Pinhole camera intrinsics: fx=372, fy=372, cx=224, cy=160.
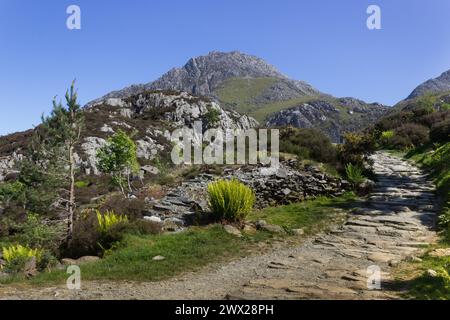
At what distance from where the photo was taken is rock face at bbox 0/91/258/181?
145 feet

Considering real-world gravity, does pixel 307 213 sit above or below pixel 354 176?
below

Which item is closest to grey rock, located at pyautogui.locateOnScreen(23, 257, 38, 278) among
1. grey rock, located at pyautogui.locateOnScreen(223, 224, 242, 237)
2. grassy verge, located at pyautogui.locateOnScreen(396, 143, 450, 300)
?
grey rock, located at pyautogui.locateOnScreen(223, 224, 242, 237)

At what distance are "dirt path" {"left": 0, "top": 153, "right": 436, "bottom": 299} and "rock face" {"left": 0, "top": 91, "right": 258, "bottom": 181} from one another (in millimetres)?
32004

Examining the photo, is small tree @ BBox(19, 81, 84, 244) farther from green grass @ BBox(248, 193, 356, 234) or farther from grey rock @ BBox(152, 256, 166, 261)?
green grass @ BBox(248, 193, 356, 234)

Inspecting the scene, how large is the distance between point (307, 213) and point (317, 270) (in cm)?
506

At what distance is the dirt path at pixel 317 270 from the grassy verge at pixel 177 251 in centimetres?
45

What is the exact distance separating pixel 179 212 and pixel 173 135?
46.8 m

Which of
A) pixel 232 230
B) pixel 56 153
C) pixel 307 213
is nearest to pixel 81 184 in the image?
pixel 56 153

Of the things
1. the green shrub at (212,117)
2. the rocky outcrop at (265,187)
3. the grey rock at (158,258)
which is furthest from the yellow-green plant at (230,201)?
the green shrub at (212,117)

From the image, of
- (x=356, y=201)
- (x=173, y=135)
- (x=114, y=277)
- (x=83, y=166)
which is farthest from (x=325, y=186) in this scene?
(x=173, y=135)

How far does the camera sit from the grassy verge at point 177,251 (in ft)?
24.6

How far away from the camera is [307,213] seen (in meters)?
12.4

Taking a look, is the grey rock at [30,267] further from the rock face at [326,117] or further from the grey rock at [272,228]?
the rock face at [326,117]

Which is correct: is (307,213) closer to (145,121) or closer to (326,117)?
(145,121)
